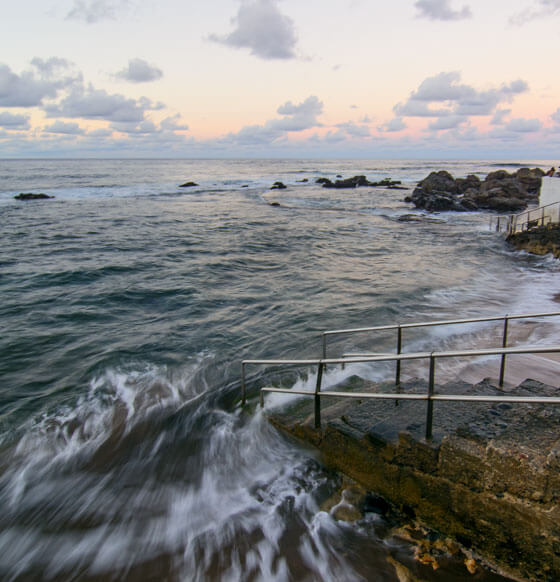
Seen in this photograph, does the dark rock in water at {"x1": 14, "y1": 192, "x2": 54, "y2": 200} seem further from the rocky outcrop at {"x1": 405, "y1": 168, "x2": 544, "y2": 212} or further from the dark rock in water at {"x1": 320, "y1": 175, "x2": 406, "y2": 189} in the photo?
the rocky outcrop at {"x1": 405, "y1": 168, "x2": 544, "y2": 212}

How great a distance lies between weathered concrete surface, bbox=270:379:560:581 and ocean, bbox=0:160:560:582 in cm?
33

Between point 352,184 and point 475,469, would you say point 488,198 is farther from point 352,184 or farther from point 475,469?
point 475,469

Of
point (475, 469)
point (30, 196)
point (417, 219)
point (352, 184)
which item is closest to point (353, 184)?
point (352, 184)

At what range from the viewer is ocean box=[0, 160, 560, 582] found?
12.5ft

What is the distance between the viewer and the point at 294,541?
378cm

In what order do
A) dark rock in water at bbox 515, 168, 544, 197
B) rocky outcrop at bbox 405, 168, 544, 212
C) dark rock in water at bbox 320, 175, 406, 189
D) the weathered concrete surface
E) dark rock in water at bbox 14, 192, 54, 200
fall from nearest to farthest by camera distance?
the weathered concrete surface
rocky outcrop at bbox 405, 168, 544, 212
dark rock in water at bbox 14, 192, 54, 200
dark rock in water at bbox 515, 168, 544, 197
dark rock in water at bbox 320, 175, 406, 189

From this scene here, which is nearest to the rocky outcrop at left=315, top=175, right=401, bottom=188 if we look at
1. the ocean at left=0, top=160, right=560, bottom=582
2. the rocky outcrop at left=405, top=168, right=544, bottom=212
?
the rocky outcrop at left=405, top=168, right=544, bottom=212

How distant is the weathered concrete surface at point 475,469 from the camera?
296cm

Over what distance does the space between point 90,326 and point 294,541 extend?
7.97 m

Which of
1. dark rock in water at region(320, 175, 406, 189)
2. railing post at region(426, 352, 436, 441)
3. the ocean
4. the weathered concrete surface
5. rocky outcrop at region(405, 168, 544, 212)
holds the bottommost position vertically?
the ocean

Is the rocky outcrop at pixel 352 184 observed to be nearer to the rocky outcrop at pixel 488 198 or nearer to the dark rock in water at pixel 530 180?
the rocky outcrop at pixel 488 198

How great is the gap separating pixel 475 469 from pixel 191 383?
5164 mm

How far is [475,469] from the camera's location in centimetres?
322

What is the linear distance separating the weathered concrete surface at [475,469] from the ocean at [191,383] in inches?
12.8
